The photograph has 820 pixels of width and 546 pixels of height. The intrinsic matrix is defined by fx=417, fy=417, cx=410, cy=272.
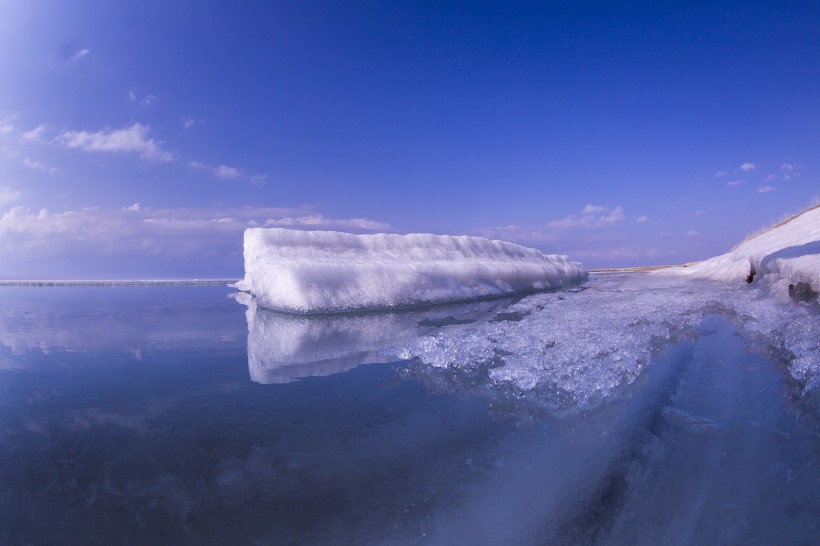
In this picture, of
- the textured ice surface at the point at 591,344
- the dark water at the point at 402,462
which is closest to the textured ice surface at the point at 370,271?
the textured ice surface at the point at 591,344

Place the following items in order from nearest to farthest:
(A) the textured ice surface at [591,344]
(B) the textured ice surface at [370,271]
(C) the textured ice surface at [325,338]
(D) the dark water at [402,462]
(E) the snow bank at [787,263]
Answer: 1. (D) the dark water at [402,462]
2. (A) the textured ice surface at [591,344]
3. (C) the textured ice surface at [325,338]
4. (E) the snow bank at [787,263]
5. (B) the textured ice surface at [370,271]

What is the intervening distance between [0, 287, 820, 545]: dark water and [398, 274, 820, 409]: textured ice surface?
0.17m

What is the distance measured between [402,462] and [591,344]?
2025 millimetres

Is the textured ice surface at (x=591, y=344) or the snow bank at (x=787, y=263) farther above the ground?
the snow bank at (x=787, y=263)

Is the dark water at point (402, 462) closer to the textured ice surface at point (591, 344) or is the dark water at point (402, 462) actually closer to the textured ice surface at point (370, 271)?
the textured ice surface at point (591, 344)

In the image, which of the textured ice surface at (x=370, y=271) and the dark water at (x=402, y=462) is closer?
the dark water at (x=402, y=462)

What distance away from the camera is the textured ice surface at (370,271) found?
257 inches

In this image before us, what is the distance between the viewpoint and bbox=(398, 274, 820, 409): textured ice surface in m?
2.18

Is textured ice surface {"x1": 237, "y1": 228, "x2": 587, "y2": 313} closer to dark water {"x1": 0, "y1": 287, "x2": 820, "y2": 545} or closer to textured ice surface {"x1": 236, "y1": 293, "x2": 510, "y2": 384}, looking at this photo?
textured ice surface {"x1": 236, "y1": 293, "x2": 510, "y2": 384}

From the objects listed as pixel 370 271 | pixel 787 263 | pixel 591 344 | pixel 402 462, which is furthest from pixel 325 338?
pixel 787 263

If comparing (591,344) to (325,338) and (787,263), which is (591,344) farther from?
(787,263)

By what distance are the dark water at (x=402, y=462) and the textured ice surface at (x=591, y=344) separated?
17 cm

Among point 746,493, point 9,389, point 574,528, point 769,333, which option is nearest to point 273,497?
point 574,528

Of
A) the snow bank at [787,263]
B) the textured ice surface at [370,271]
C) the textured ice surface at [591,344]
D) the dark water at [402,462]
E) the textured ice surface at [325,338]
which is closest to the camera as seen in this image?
the dark water at [402,462]
